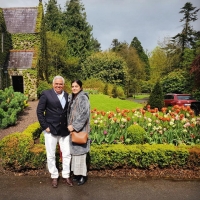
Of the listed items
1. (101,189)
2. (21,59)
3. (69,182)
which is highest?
(21,59)

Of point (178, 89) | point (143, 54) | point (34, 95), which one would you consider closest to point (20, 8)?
point (34, 95)

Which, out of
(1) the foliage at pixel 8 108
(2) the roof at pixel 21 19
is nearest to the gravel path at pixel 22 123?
(1) the foliage at pixel 8 108

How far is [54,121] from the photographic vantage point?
13.0 ft

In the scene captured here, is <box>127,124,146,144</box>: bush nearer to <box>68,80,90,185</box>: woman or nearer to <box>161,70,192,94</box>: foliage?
<box>68,80,90,185</box>: woman

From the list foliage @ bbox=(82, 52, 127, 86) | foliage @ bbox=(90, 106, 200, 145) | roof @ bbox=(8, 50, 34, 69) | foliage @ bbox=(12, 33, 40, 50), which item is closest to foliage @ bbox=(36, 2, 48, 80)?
foliage @ bbox=(12, 33, 40, 50)

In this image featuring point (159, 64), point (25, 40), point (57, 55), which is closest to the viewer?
point (25, 40)

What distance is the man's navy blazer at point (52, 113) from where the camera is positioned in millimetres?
3941

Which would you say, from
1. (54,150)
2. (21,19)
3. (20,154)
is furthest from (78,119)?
(21,19)

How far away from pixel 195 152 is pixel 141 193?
1.82 m

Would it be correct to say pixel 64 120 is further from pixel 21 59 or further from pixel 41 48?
pixel 41 48

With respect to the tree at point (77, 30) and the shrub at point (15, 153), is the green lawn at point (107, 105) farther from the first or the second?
the tree at point (77, 30)

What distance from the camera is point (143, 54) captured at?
186ft

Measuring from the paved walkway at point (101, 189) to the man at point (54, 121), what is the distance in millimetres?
292

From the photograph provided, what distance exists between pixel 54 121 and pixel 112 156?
1719 mm
